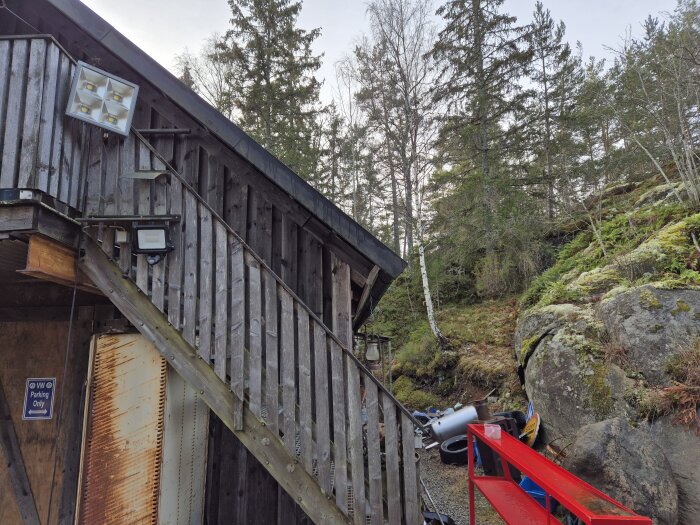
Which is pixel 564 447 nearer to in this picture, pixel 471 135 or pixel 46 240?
pixel 46 240

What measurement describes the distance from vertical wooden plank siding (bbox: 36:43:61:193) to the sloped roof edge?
33.8 inches

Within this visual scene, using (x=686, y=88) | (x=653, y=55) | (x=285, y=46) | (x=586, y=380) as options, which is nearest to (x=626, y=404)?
(x=586, y=380)

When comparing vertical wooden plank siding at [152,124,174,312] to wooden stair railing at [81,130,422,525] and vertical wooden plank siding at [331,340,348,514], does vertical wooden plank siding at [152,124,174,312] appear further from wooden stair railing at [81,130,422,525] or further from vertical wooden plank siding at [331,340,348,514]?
vertical wooden plank siding at [331,340,348,514]

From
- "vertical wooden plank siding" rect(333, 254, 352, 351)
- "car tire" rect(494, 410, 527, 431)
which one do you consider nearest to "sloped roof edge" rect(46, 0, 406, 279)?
"vertical wooden plank siding" rect(333, 254, 352, 351)

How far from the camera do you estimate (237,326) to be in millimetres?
2914

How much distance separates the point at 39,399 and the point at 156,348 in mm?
1942

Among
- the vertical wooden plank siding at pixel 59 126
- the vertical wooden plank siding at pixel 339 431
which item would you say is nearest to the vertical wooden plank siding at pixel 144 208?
the vertical wooden plank siding at pixel 59 126

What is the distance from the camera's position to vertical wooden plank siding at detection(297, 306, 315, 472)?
2.80 meters

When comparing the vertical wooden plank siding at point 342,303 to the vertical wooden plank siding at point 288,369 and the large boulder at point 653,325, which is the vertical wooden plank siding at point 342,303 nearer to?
the vertical wooden plank siding at point 288,369

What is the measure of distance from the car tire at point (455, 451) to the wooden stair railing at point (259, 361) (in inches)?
192

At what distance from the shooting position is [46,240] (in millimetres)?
2654

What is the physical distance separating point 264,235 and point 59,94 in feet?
6.65

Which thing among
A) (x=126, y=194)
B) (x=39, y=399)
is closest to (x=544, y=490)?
(x=126, y=194)

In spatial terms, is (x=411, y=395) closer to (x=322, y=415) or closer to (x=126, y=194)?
(x=322, y=415)
